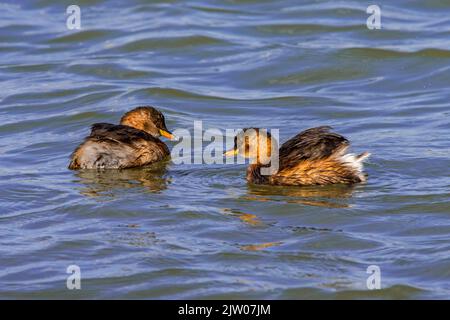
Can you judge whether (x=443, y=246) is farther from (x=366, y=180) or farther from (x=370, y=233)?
(x=366, y=180)

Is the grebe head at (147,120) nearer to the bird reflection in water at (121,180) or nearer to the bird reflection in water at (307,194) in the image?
the bird reflection in water at (121,180)

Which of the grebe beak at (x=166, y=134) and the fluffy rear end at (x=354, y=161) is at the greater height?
the grebe beak at (x=166, y=134)

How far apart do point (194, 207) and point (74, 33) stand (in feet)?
27.5

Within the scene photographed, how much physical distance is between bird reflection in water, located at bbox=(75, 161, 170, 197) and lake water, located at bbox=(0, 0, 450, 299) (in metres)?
0.03

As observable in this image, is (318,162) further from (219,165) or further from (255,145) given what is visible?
(219,165)

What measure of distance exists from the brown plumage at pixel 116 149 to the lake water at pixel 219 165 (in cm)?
12

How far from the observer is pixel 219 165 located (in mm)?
10414

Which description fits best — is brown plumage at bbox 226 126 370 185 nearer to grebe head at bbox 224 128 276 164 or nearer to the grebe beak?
grebe head at bbox 224 128 276 164

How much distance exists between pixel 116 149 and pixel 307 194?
2.12 m

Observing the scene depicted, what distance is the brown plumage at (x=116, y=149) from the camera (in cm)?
1015

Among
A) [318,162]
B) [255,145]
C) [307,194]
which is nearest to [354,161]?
[318,162]

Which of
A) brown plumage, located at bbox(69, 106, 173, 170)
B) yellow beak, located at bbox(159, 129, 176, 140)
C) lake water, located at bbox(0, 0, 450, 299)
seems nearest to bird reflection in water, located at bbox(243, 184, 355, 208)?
lake water, located at bbox(0, 0, 450, 299)

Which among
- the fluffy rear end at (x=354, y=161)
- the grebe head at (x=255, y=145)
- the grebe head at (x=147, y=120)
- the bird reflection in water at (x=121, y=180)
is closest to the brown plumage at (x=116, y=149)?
the bird reflection in water at (x=121, y=180)
